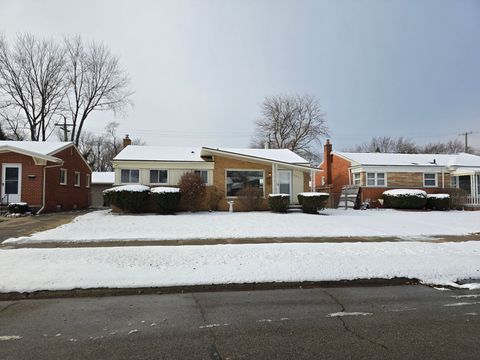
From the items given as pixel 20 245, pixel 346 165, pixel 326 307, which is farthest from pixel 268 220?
pixel 346 165

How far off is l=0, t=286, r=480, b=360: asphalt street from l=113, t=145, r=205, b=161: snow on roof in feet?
56.8

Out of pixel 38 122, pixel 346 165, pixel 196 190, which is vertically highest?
pixel 38 122

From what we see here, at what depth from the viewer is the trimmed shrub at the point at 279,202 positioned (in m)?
21.2

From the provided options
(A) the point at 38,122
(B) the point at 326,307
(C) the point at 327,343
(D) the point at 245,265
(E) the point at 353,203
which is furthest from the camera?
(A) the point at 38,122

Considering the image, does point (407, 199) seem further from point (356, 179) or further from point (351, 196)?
point (356, 179)

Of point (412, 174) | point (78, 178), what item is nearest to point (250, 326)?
point (78, 178)

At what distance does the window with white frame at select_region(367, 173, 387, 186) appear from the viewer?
29203 millimetres

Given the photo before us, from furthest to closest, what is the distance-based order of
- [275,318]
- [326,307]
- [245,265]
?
[245,265], [326,307], [275,318]

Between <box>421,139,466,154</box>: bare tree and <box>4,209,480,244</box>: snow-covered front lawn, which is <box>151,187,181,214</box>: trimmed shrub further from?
<box>421,139,466,154</box>: bare tree

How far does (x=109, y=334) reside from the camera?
14.9ft

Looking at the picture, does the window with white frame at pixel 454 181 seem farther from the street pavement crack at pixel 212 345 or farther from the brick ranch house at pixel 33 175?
the street pavement crack at pixel 212 345

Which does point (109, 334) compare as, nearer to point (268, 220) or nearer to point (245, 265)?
point (245, 265)

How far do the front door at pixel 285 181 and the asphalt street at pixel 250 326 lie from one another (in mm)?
17195

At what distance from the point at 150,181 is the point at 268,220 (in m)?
8.87
